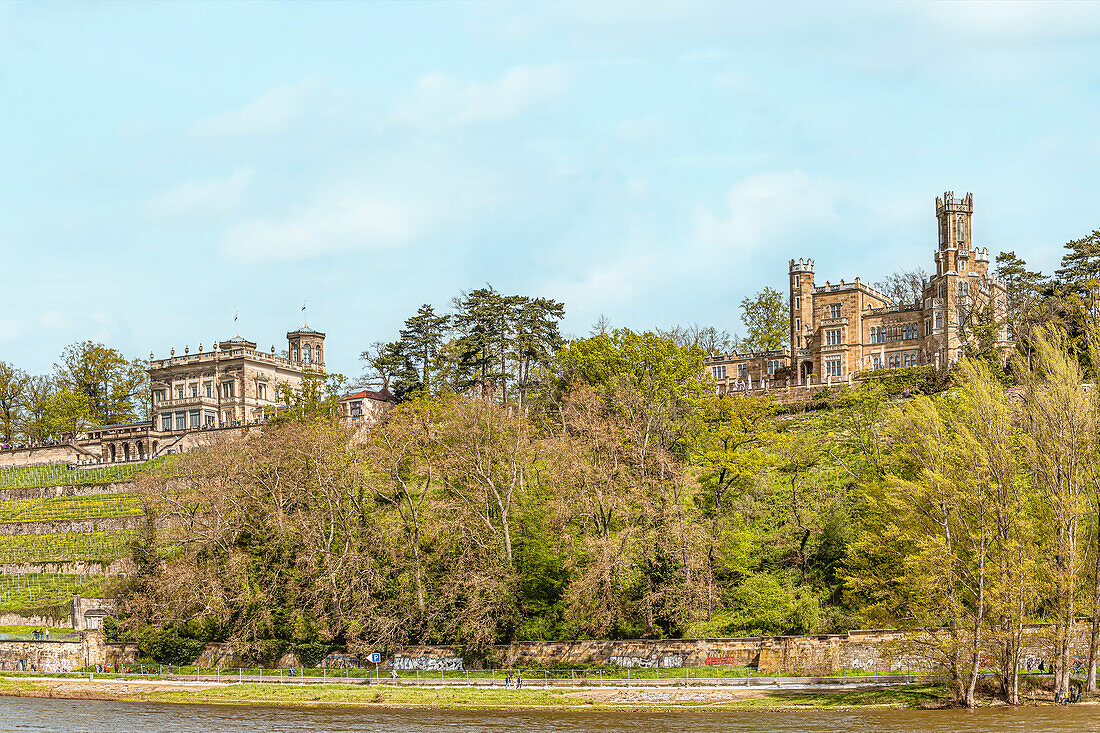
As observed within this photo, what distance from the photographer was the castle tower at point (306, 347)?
12088 cm

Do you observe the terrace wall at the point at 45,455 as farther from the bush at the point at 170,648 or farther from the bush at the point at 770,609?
the bush at the point at 770,609

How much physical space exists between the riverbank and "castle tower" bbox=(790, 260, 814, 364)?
60066mm

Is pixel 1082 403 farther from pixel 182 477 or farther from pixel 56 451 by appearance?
pixel 56 451

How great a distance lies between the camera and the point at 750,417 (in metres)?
67.1

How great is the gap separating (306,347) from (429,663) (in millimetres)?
74523

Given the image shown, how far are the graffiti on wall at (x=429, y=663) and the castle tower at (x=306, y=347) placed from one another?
71763mm

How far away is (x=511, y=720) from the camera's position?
41.4m

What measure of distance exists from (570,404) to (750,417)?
1330 cm

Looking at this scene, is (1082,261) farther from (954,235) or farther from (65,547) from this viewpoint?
(65,547)

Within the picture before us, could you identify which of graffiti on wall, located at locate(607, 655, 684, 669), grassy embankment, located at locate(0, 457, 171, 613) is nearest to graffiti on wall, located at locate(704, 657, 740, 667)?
graffiti on wall, located at locate(607, 655, 684, 669)

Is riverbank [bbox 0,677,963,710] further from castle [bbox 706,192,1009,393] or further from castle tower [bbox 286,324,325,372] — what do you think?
castle tower [bbox 286,324,325,372]

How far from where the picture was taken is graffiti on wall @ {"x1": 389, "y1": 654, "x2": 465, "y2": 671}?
51.2 meters

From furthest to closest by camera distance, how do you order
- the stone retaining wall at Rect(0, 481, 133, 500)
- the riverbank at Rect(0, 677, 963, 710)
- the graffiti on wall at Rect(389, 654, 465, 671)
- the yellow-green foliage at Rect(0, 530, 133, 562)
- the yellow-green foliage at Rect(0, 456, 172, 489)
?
the yellow-green foliage at Rect(0, 456, 172, 489)
the stone retaining wall at Rect(0, 481, 133, 500)
the yellow-green foliage at Rect(0, 530, 133, 562)
the graffiti on wall at Rect(389, 654, 465, 671)
the riverbank at Rect(0, 677, 963, 710)

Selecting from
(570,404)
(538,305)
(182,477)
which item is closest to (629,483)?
(570,404)
